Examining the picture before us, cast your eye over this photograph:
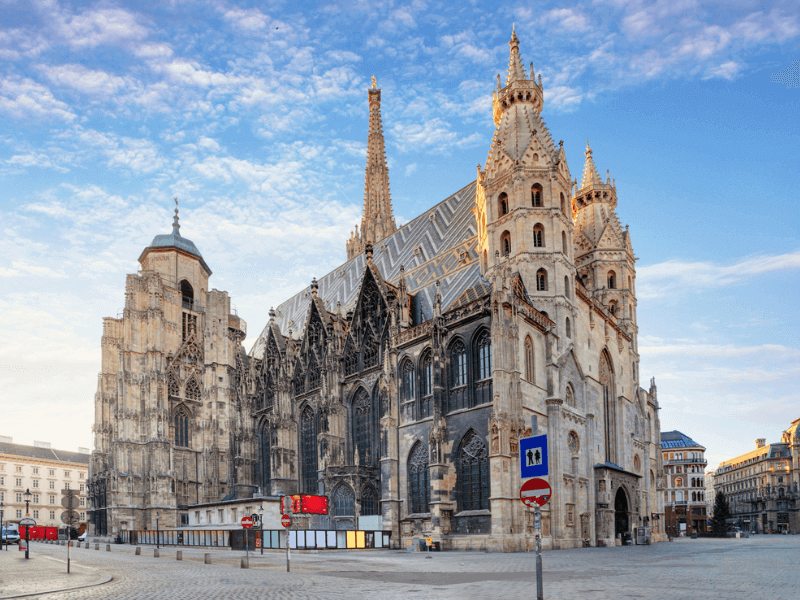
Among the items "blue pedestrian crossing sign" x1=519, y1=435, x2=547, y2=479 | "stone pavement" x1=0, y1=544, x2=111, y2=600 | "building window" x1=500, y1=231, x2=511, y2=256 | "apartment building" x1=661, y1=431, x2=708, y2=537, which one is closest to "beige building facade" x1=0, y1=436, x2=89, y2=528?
"building window" x1=500, y1=231, x2=511, y2=256

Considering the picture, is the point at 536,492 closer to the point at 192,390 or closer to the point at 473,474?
the point at 473,474

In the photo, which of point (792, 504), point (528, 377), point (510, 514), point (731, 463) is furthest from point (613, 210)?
point (731, 463)

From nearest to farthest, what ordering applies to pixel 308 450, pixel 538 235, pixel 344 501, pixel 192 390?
pixel 538 235 → pixel 344 501 → pixel 308 450 → pixel 192 390

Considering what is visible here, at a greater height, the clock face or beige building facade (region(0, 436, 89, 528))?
the clock face

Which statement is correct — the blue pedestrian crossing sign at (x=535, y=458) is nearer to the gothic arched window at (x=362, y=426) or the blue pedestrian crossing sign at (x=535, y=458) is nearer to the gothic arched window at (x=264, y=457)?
the gothic arched window at (x=362, y=426)

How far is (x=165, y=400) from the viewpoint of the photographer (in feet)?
225

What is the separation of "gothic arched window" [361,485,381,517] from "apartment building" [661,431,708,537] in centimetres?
9286

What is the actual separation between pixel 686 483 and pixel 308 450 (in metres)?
93.4

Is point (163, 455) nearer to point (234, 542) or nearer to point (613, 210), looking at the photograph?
point (234, 542)

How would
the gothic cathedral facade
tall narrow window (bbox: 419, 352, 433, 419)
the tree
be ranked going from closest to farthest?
1. the gothic cathedral facade
2. tall narrow window (bbox: 419, 352, 433, 419)
3. the tree

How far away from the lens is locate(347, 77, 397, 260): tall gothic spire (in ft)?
289

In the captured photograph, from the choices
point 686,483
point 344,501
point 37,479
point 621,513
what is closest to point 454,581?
point 344,501

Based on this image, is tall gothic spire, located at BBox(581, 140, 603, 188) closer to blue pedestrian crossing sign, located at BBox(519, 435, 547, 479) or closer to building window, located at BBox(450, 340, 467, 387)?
building window, located at BBox(450, 340, 467, 387)

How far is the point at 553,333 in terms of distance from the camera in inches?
1791
